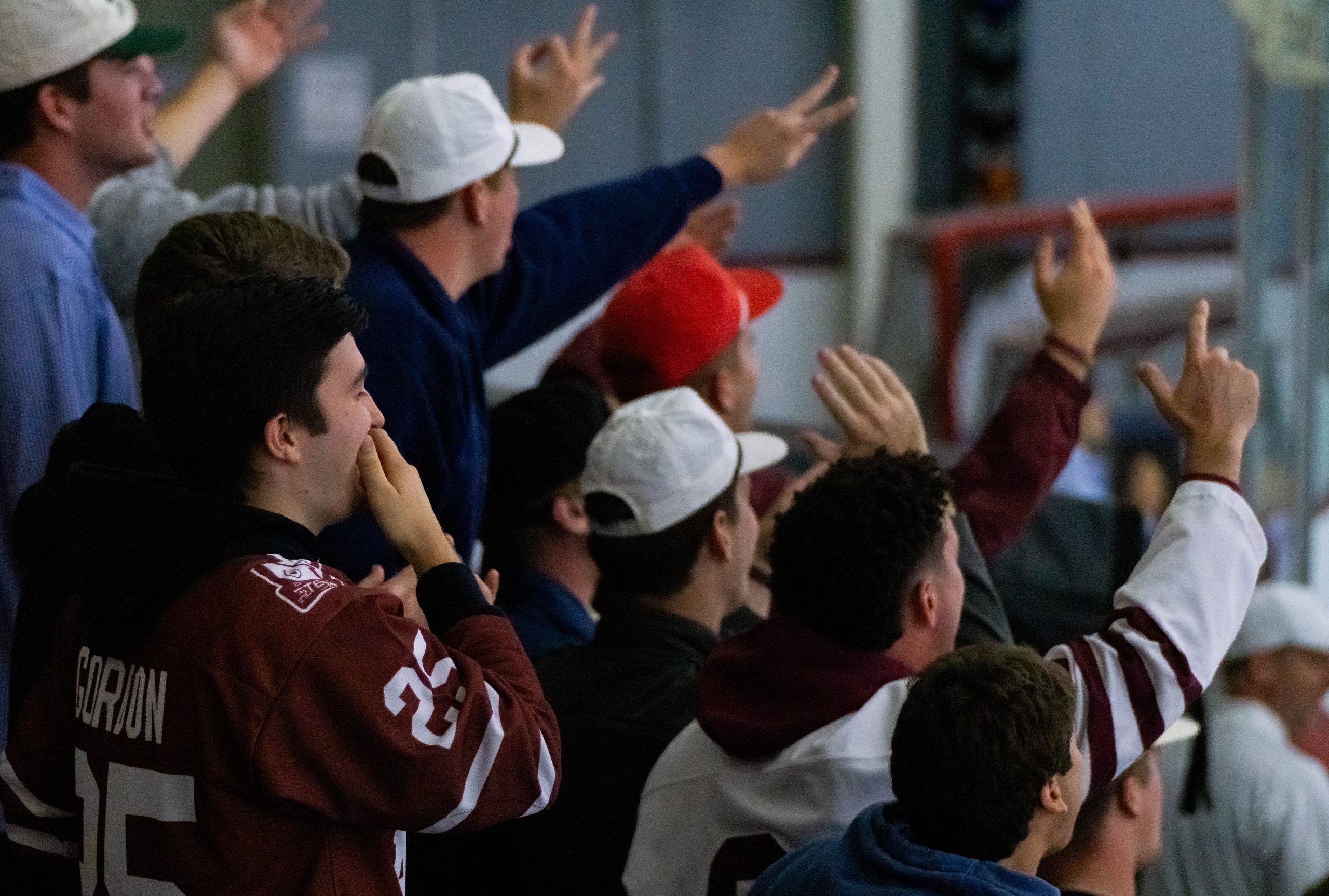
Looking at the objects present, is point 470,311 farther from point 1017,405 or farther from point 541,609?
point 1017,405

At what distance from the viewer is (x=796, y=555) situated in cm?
163

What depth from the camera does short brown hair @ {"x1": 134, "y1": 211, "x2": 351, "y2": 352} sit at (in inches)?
62.9

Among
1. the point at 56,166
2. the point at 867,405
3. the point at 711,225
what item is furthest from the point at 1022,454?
the point at 56,166

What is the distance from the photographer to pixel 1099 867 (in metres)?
1.84

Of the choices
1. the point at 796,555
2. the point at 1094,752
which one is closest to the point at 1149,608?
the point at 1094,752

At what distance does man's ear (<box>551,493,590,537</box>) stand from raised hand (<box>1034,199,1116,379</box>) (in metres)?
0.68

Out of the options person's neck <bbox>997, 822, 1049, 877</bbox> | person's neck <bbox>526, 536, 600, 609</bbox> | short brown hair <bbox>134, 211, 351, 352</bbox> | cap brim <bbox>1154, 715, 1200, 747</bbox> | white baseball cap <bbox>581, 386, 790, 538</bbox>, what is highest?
short brown hair <bbox>134, 211, 351, 352</bbox>

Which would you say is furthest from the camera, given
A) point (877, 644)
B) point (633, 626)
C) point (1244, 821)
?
point (1244, 821)

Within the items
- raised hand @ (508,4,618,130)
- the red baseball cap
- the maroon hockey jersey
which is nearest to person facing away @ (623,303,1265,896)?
the maroon hockey jersey

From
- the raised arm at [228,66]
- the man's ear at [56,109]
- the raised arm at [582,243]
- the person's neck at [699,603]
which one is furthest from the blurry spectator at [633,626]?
the raised arm at [228,66]

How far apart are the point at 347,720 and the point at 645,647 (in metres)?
0.73

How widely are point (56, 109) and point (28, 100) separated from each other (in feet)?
0.11

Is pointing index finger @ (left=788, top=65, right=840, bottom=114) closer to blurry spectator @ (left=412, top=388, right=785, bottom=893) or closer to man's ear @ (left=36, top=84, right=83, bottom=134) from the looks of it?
blurry spectator @ (left=412, top=388, right=785, bottom=893)

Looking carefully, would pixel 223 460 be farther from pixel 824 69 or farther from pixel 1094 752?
pixel 824 69
